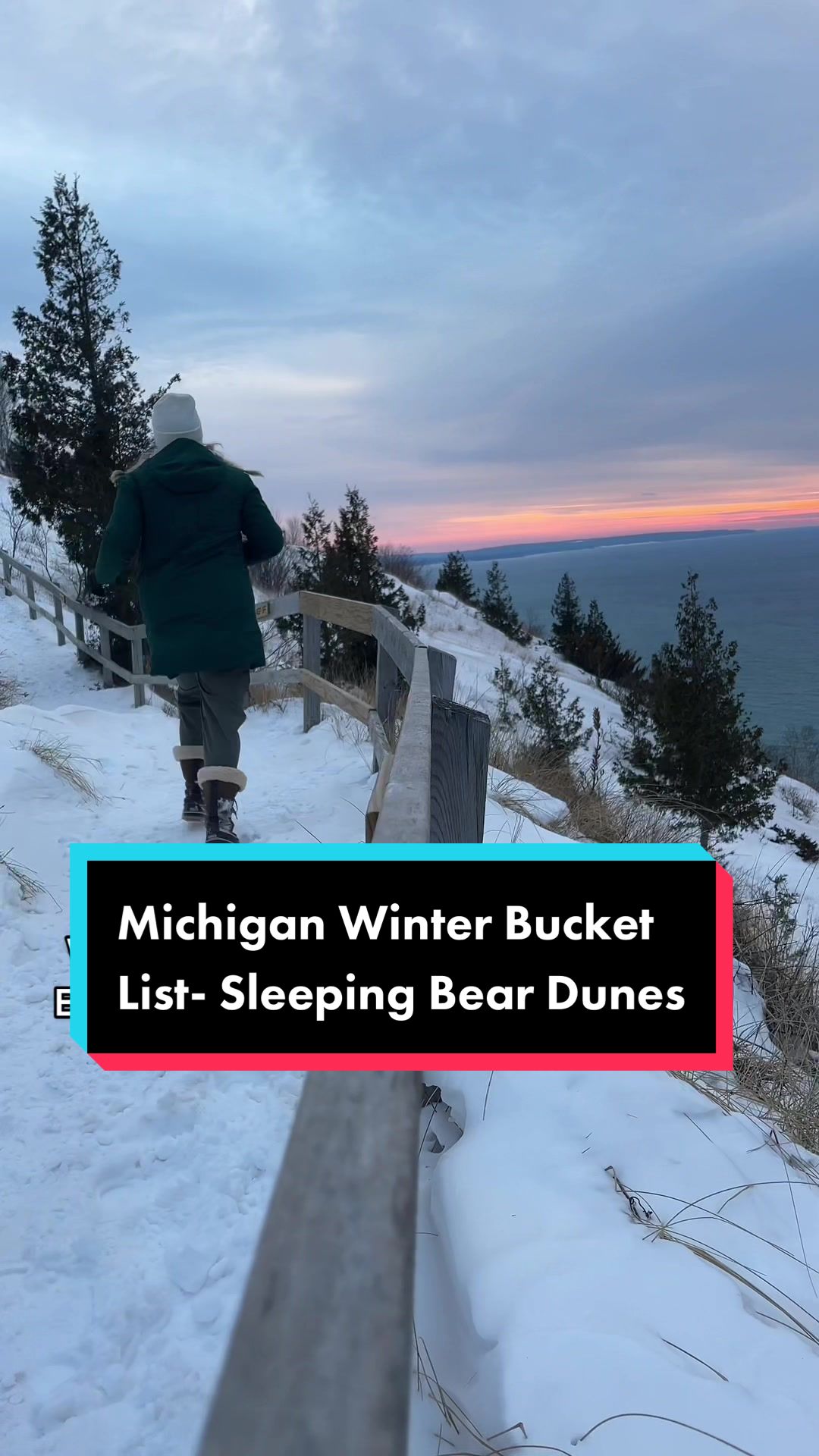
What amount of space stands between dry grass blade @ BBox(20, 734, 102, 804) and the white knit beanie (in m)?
2.25

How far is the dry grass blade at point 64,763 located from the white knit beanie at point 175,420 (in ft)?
7.37

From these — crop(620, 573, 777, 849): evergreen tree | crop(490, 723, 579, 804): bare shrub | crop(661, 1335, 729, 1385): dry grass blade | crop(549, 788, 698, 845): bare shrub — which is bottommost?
crop(620, 573, 777, 849): evergreen tree

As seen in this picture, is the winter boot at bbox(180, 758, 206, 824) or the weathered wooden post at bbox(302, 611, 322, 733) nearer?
the winter boot at bbox(180, 758, 206, 824)

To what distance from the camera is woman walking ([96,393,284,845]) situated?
363 cm

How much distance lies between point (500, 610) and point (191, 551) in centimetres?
3996

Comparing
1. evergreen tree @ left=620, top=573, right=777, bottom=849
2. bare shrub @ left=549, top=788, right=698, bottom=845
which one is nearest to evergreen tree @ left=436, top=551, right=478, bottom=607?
evergreen tree @ left=620, top=573, right=777, bottom=849

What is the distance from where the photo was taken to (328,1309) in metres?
0.60

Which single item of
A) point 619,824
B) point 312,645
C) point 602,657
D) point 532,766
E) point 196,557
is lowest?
point 602,657

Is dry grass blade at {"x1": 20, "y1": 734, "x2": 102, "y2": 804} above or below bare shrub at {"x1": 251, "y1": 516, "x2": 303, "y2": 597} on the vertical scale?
below

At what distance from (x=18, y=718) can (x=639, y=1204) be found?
5529 millimetres

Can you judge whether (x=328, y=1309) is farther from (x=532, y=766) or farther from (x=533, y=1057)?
(x=532, y=766)

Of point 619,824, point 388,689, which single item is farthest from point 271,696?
point 388,689

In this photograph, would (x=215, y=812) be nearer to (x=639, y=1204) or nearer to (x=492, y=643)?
(x=639, y=1204)

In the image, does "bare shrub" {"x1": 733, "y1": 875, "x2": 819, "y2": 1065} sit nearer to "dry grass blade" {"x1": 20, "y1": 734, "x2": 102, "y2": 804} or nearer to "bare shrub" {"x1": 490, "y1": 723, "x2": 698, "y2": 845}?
"bare shrub" {"x1": 490, "y1": 723, "x2": 698, "y2": 845}
